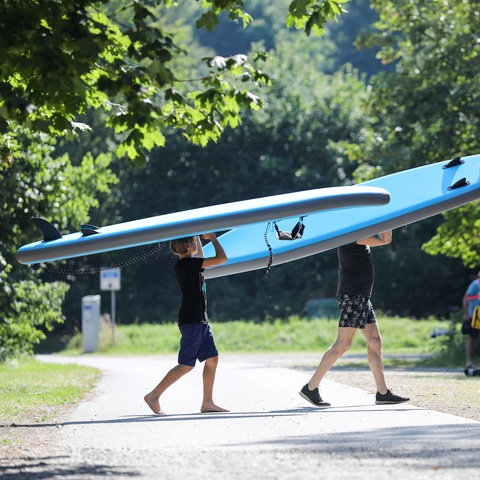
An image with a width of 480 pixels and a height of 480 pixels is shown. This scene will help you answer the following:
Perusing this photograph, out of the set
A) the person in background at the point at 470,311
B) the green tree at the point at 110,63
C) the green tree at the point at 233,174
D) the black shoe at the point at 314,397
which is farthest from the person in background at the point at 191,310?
the green tree at the point at 233,174

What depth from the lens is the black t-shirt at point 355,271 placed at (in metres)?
11.5

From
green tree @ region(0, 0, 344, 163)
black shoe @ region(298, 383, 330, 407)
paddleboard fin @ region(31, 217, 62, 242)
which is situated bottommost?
black shoe @ region(298, 383, 330, 407)

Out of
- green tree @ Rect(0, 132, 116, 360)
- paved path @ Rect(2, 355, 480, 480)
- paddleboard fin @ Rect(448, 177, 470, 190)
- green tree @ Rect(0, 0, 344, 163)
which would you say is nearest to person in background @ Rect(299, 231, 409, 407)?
paved path @ Rect(2, 355, 480, 480)

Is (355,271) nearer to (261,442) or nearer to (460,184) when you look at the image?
(460,184)

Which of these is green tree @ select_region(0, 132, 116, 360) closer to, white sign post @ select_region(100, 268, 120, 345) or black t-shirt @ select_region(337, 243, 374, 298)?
black t-shirt @ select_region(337, 243, 374, 298)

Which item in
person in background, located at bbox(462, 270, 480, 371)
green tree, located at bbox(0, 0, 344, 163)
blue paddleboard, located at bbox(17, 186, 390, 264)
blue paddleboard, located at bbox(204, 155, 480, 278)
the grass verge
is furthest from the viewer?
person in background, located at bbox(462, 270, 480, 371)

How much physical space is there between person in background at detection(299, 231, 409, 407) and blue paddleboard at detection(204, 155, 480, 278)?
44 centimetres

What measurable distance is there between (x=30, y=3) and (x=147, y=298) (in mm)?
41403

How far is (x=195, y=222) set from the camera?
406 inches

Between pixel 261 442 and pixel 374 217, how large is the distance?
5.06m

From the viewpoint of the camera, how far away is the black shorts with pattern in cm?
1138

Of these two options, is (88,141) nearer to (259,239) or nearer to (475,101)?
(475,101)

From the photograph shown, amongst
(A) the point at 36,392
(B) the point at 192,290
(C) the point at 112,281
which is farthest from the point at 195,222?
(C) the point at 112,281

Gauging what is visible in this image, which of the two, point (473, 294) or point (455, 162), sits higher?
point (455, 162)
